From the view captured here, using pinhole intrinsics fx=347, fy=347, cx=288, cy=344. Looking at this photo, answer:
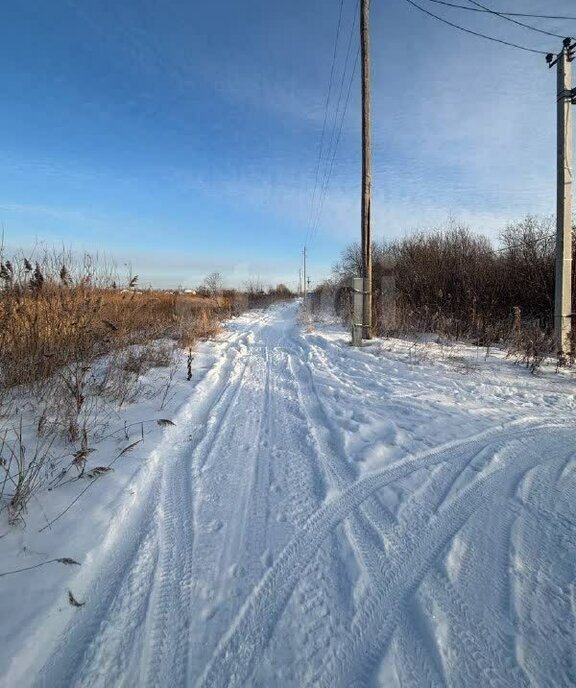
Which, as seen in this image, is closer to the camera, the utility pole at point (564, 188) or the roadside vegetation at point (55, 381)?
the roadside vegetation at point (55, 381)

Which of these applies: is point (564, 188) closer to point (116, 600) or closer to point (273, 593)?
point (273, 593)

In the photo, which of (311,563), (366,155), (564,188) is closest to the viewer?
(311,563)

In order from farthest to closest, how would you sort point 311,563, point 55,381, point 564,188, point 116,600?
1. point 564,188
2. point 55,381
3. point 311,563
4. point 116,600

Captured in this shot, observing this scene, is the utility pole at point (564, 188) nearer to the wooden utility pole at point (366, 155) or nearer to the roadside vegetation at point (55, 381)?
the wooden utility pole at point (366, 155)

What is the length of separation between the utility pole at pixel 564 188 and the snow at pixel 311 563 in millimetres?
4581

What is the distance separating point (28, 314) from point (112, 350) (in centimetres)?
214

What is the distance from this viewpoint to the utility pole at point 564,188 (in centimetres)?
723

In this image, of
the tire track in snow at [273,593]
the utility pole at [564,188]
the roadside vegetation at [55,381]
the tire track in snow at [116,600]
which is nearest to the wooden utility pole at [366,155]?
the utility pole at [564,188]

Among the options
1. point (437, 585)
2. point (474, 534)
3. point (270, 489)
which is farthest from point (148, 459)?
point (474, 534)

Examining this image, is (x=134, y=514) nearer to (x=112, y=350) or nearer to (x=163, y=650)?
(x=163, y=650)

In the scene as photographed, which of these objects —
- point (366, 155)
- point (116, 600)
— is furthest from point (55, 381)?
point (366, 155)

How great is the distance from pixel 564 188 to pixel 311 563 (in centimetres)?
903

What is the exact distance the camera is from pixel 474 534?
217 centimetres

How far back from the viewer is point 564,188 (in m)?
7.31
